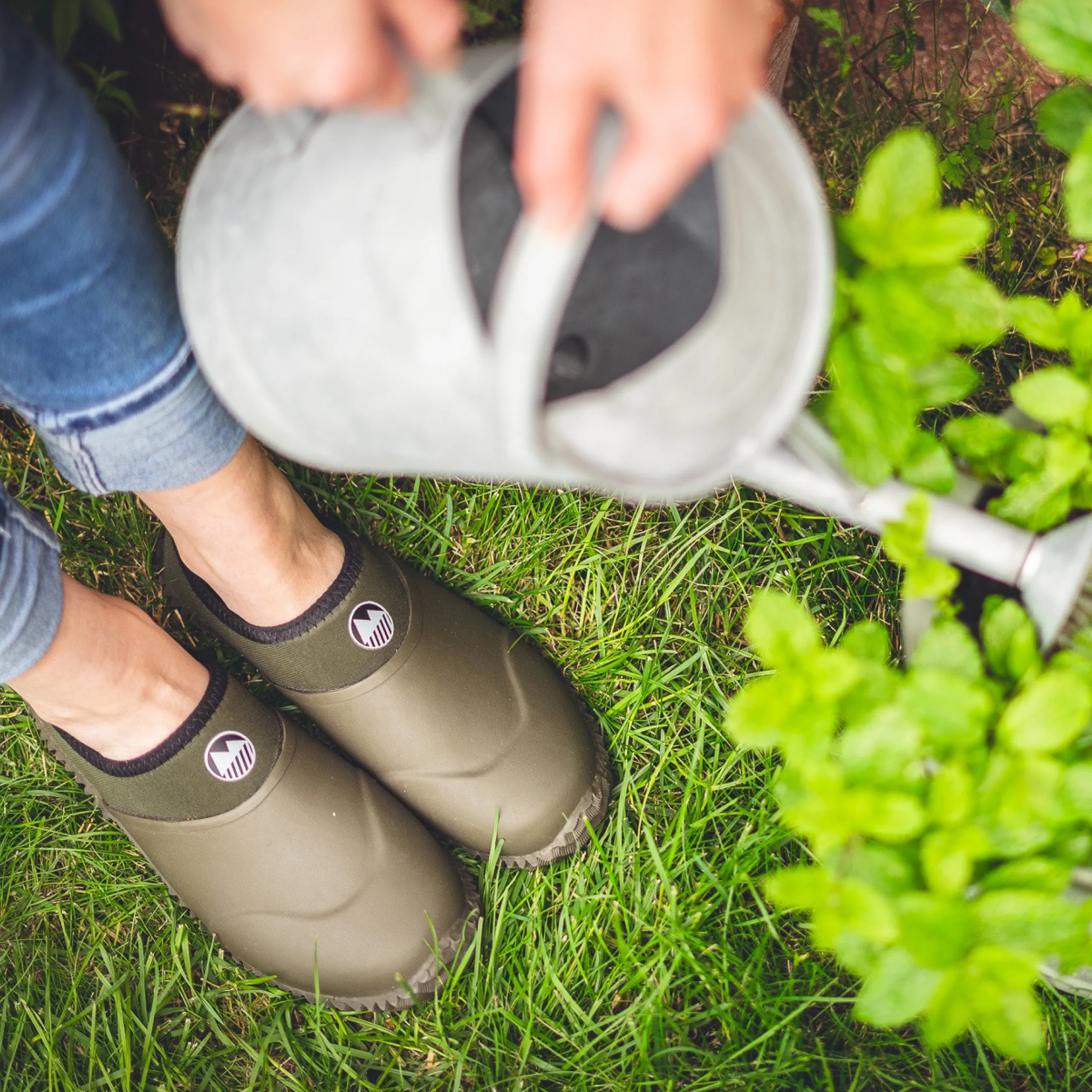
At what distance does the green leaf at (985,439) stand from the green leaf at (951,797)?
0.99 ft

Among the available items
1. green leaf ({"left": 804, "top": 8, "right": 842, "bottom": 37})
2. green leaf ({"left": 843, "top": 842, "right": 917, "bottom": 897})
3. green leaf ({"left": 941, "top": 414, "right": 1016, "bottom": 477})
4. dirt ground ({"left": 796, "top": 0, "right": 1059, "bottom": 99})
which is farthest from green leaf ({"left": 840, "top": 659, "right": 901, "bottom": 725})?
dirt ground ({"left": 796, "top": 0, "right": 1059, "bottom": 99})

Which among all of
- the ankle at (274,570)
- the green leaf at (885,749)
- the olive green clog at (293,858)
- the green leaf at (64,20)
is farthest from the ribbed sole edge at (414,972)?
the green leaf at (64,20)

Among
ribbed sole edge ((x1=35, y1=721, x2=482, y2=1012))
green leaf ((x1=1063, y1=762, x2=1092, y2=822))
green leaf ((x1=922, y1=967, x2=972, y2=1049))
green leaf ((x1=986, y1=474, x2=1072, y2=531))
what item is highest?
green leaf ((x1=986, y1=474, x2=1072, y2=531))

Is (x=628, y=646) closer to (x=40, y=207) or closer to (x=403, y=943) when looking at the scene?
(x=403, y=943)

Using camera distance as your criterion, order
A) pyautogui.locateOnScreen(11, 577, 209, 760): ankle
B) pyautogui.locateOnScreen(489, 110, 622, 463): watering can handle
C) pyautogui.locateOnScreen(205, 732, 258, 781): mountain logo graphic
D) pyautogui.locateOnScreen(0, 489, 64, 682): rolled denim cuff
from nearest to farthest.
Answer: pyautogui.locateOnScreen(489, 110, 622, 463): watering can handle → pyautogui.locateOnScreen(0, 489, 64, 682): rolled denim cuff → pyautogui.locateOnScreen(11, 577, 209, 760): ankle → pyautogui.locateOnScreen(205, 732, 258, 781): mountain logo graphic

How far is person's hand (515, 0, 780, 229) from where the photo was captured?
0.53m

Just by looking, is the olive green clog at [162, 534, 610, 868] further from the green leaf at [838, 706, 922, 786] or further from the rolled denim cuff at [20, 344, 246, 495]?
the green leaf at [838, 706, 922, 786]

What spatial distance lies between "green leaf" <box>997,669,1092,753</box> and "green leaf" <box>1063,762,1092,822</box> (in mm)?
32

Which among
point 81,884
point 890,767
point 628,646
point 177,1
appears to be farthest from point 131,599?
point 890,767

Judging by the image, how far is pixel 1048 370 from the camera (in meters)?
0.79

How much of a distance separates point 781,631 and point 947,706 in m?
0.14

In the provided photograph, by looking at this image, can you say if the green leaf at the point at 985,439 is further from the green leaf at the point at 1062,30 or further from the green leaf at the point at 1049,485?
the green leaf at the point at 1062,30

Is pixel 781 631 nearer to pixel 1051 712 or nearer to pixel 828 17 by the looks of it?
pixel 1051 712

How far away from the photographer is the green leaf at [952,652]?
30.6 inches
